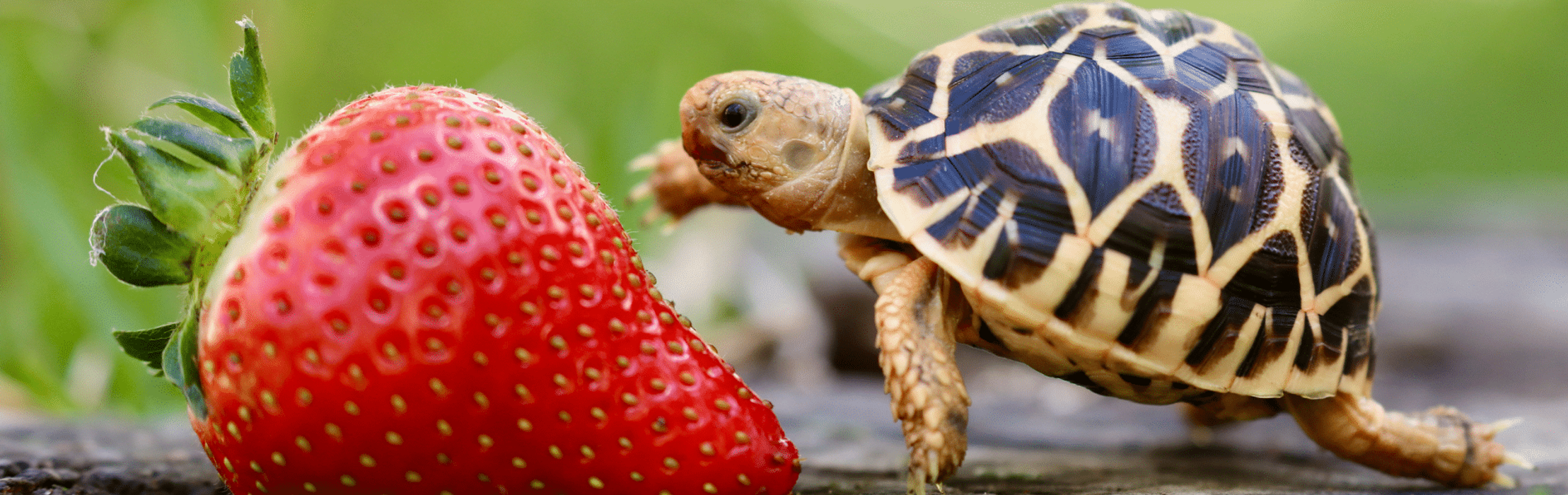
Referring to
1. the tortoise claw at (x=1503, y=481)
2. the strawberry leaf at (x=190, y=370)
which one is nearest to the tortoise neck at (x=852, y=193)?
the strawberry leaf at (x=190, y=370)

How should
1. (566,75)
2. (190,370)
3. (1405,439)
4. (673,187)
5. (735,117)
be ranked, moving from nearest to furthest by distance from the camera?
1. (190,370)
2. (735,117)
3. (1405,439)
4. (673,187)
5. (566,75)

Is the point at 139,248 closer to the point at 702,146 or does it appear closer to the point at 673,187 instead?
the point at 702,146

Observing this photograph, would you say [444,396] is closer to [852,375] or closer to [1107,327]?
[1107,327]

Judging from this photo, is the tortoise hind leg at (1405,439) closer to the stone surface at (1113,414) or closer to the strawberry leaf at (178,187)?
the stone surface at (1113,414)

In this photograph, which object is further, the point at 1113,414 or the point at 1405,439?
the point at 1113,414

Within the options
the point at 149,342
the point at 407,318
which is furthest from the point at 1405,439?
the point at 149,342

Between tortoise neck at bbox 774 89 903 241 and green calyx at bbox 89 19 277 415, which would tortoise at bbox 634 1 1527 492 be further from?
green calyx at bbox 89 19 277 415

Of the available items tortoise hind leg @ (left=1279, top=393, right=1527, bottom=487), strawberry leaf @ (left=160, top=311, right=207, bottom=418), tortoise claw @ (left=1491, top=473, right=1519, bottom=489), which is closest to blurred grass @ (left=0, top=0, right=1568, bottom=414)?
strawberry leaf @ (left=160, top=311, right=207, bottom=418)

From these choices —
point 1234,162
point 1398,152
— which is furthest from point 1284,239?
point 1398,152
